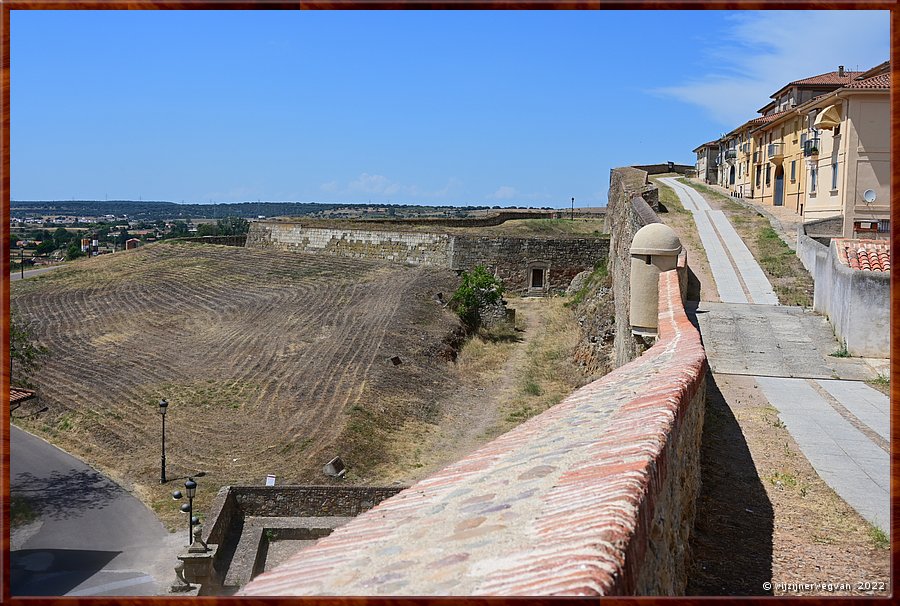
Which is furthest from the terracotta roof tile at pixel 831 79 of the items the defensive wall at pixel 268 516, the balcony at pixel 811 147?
the defensive wall at pixel 268 516

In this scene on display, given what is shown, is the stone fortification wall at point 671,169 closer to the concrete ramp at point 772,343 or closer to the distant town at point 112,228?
the distant town at point 112,228

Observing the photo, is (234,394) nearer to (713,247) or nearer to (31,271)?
(713,247)

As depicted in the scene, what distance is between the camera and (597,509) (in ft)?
8.43

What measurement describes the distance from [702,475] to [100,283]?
27556 mm

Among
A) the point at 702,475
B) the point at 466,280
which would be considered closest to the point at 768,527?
the point at 702,475

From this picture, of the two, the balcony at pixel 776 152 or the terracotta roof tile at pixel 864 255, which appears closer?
the terracotta roof tile at pixel 864 255

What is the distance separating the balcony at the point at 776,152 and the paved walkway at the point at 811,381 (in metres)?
18.2

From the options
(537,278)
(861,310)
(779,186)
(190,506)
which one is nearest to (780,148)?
(779,186)

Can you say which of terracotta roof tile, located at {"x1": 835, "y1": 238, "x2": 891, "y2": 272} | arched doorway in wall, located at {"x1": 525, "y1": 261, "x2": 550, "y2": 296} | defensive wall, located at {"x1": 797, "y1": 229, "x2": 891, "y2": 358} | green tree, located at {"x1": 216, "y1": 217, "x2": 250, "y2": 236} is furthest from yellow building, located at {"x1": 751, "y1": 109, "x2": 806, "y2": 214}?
green tree, located at {"x1": 216, "y1": 217, "x2": 250, "y2": 236}

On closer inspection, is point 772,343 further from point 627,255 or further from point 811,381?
point 627,255

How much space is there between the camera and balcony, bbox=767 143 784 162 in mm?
34062

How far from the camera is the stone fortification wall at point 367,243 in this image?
1261 inches

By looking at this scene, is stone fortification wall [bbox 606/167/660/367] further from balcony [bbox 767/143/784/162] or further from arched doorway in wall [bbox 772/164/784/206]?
arched doorway in wall [bbox 772/164/784/206]

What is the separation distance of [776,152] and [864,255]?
892 inches
